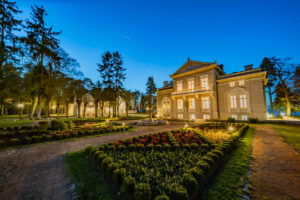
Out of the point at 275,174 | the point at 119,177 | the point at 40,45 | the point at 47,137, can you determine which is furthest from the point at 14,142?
the point at 40,45

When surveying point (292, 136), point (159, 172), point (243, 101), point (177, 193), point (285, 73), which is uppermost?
point (285, 73)

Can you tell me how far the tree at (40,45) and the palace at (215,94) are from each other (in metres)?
21.6

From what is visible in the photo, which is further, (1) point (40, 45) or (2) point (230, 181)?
(1) point (40, 45)

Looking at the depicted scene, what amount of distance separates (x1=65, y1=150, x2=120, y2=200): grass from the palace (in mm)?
20151

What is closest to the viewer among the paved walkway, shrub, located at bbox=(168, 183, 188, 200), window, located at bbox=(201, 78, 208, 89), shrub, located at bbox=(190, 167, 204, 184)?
shrub, located at bbox=(168, 183, 188, 200)

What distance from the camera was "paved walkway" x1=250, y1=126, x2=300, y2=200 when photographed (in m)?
2.80

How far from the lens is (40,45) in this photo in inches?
637

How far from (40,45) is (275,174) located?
25.2 m

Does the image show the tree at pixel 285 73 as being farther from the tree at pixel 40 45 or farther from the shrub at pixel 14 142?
the tree at pixel 40 45

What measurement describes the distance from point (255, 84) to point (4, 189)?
24.5 metres

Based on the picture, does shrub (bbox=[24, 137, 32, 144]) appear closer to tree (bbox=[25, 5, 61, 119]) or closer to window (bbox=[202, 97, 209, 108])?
tree (bbox=[25, 5, 61, 119])

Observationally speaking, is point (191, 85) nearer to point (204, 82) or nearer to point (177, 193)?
point (204, 82)

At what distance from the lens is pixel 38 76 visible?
15328 millimetres

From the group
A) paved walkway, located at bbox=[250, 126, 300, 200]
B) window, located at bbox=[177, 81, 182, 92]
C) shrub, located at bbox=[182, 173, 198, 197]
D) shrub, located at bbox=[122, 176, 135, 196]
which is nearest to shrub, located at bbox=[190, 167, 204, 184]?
shrub, located at bbox=[182, 173, 198, 197]
